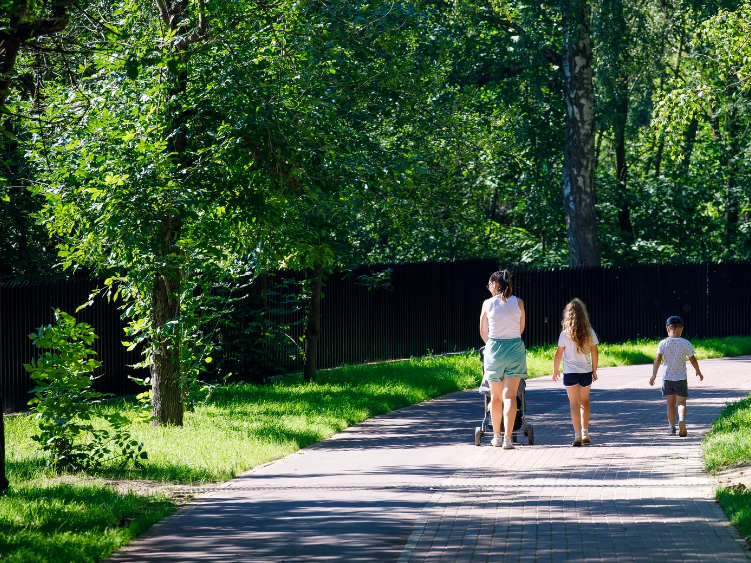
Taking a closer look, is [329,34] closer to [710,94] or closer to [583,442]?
[583,442]

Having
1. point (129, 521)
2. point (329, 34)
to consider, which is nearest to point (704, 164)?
point (329, 34)

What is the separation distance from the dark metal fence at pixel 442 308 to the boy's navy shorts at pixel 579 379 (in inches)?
303

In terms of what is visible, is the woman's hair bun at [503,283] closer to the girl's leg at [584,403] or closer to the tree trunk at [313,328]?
the girl's leg at [584,403]

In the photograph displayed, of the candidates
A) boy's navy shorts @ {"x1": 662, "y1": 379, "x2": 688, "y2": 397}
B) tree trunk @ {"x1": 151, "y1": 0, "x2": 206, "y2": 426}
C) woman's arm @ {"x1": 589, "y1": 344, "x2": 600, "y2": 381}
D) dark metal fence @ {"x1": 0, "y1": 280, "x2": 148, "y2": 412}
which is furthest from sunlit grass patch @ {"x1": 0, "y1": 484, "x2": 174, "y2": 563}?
dark metal fence @ {"x1": 0, "y1": 280, "x2": 148, "y2": 412}

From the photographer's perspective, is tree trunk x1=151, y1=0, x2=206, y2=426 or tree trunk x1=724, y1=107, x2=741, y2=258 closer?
tree trunk x1=151, y1=0, x2=206, y2=426

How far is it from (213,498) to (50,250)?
11896 mm

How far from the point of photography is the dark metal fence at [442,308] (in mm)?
15609

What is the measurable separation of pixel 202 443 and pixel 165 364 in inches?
75.3

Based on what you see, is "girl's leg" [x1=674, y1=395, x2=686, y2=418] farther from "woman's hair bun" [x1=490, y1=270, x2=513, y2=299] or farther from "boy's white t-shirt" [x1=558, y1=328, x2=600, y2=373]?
"woman's hair bun" [x1=490, y1=270, x2=513, y2=299]

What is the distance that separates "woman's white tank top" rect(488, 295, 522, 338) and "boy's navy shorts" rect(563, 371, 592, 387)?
81 centimetres

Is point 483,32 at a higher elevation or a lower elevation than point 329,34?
higher

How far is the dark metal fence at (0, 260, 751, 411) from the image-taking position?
15609 mm

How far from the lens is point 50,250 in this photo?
1927cm

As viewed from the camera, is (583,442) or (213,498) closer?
(213,498)
